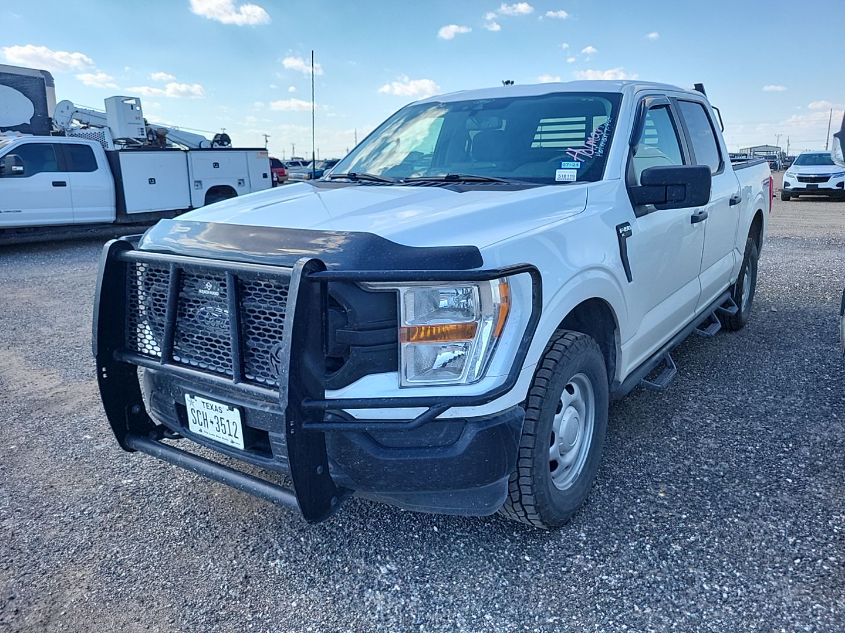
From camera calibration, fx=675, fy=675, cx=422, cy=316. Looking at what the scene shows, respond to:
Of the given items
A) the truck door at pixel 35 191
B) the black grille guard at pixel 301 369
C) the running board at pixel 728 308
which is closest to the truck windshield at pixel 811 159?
the running board at pixel 728 308

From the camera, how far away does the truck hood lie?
2.42 m

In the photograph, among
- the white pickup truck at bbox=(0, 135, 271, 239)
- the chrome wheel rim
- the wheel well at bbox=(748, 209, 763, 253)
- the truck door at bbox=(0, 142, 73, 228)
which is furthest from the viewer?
the white pickup truck at bbox=(0, 135, 271, 239)

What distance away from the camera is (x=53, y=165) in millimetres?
11617

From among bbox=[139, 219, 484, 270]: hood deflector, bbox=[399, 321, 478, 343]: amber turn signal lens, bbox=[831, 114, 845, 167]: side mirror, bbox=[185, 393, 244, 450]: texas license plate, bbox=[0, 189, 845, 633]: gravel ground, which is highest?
bbox=[831, 114, 845, 167]: side mirror

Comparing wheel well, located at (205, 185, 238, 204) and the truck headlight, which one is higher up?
wheel well, located at (205, 185, 238, 204)

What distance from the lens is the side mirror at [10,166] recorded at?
1073 cm

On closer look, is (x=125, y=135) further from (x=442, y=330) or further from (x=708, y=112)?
(x=442, y=330)

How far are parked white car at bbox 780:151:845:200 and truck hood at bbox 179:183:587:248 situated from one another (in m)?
19.7

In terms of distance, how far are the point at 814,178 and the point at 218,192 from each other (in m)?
16.5

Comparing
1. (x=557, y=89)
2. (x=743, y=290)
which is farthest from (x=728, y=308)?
(x=557, y=89)

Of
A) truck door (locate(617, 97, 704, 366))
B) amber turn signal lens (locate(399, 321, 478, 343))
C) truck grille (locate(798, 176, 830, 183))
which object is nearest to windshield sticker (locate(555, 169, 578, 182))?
truck door (locate(617, 97, 704, 366))

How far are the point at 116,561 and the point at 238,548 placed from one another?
48 cm

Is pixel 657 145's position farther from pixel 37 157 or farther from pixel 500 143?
pixel 37 157

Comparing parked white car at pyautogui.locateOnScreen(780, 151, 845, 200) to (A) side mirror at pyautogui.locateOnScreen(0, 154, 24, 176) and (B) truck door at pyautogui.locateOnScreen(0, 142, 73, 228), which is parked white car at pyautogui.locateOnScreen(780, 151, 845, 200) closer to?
(B) truck door at pyautogui.locateOnScreen(0, 142, 73, 228)
